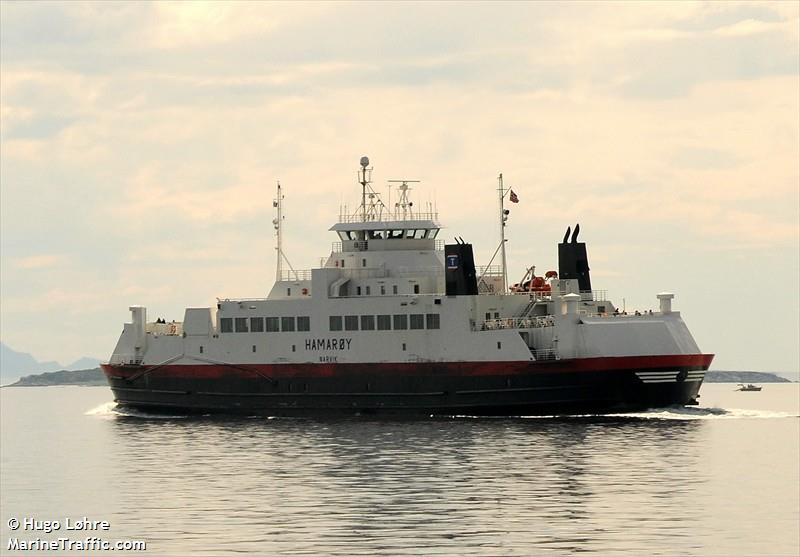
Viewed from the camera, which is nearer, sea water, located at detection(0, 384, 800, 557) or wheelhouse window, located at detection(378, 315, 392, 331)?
sea water, located at detection(0, 384, 800, 557)

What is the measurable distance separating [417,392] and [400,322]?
9.68ft

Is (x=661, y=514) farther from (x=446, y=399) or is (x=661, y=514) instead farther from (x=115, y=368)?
(x=115, y=368)

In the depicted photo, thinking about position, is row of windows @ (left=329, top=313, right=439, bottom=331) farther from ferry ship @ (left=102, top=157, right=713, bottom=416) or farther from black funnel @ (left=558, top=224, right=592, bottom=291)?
black funnel @ (left=558, top=224, right=592, bottom=291)

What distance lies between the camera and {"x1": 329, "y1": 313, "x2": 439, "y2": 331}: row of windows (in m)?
59.4

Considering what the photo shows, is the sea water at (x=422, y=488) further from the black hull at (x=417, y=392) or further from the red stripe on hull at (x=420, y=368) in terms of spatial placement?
the red stripe on hull at (x=420, y=368)

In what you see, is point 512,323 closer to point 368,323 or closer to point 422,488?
point 368,323

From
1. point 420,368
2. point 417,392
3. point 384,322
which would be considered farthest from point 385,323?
point 417,392

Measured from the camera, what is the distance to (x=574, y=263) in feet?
207

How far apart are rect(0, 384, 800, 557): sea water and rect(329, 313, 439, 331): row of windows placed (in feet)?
13.6

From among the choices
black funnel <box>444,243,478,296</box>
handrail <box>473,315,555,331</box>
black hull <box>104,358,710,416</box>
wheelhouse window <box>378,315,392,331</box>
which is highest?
black funnel <box>444,243,478,296</box>

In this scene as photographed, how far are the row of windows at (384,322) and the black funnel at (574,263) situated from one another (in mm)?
7081

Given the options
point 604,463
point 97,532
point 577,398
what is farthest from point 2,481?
point 577,398

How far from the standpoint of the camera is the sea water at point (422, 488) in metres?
31.0

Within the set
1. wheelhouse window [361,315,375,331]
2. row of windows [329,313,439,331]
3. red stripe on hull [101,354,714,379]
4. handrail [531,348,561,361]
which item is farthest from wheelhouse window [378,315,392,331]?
handrail [531,348,561,361]
